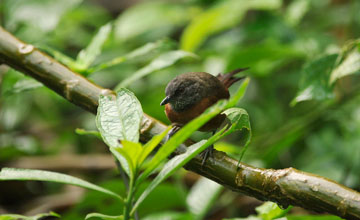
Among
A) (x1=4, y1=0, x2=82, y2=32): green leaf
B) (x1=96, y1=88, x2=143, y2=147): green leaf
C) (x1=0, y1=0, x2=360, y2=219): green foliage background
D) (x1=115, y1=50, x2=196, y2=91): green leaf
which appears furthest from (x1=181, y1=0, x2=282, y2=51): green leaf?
(x1=96, y1=88, x2=143, y2=147): green leaf

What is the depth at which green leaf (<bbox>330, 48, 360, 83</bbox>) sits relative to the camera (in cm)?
175

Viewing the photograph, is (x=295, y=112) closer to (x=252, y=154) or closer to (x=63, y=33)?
(x=252, y=154)

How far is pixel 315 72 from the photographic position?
5.97ft

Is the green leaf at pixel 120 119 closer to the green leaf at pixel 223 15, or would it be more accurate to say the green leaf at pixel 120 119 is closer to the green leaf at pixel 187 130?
the green leaf at pixel 187 130

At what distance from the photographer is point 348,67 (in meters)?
1.78

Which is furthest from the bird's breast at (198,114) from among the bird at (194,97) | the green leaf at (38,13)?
the green leaf at (38,13)

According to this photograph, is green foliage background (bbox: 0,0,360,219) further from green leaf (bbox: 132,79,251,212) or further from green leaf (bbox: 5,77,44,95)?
green leaf (bbox: 132,79,251,212)

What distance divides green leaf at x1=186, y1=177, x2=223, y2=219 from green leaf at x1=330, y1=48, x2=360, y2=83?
34.1 inches

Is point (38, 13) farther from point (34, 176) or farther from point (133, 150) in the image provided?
point (133, 150)

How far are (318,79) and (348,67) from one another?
131 mm

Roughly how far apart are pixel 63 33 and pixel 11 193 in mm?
1733

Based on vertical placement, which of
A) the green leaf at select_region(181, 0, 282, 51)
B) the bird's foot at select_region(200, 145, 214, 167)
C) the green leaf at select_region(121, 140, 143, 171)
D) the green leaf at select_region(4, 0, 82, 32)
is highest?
the green leaf at select_region(4, 0, 82, 32)

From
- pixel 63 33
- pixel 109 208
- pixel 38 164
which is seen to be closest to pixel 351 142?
pixel 109 208

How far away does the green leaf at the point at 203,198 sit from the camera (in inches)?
88.2
